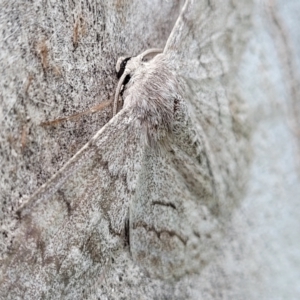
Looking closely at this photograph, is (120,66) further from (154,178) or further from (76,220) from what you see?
(76,220)

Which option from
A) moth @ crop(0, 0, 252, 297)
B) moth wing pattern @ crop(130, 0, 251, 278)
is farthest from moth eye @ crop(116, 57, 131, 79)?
moth wing pattern @ crop(130, 0, 251, 278)

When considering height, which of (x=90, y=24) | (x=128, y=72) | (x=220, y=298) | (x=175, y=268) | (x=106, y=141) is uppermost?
(x=90, y=24)

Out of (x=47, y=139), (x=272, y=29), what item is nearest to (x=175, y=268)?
(x=47, y=139)

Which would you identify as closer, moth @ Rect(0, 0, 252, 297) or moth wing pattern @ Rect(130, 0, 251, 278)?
moth @ Rect(0, 0, 252, 297)

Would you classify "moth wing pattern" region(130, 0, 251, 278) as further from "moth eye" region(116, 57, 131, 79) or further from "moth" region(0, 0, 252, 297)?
"moth eye" region(116, 57, 131, 79)

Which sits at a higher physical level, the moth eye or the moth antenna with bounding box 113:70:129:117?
the moth eye

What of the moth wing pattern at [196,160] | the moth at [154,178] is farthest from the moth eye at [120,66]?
the moth wing pattern at [196,160]

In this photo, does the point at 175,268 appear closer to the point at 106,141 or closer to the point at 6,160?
the point at 106,141
